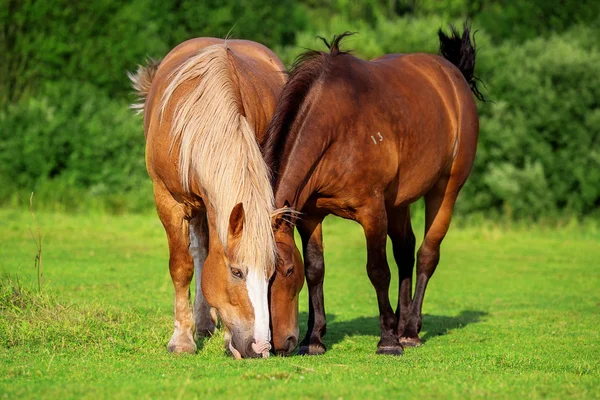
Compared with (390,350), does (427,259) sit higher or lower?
higher

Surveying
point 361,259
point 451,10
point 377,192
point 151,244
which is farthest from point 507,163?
point 377,192

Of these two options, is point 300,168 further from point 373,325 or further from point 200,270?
point 373,325

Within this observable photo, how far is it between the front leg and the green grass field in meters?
0.23

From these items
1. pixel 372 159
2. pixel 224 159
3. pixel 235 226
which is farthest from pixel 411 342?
pixel 224 159

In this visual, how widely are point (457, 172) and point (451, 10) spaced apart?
2849 cm

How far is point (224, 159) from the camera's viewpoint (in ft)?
23.1

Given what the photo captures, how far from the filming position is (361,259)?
17.9 m

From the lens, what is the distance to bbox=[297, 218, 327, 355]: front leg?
8.52m

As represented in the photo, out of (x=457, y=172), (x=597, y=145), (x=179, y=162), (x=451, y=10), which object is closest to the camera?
(x=179, y=162)

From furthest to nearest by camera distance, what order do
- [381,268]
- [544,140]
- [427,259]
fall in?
[544,140], [427,259], [381,268]

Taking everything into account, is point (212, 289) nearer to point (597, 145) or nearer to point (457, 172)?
point (457, 172)

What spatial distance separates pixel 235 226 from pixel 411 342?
2946 millimetres

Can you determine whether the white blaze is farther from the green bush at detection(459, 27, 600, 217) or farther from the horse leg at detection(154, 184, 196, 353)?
the green bush at detection(459, 27, 600, 217)

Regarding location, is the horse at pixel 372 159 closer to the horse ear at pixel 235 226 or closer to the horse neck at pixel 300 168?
the horse neck at pixel 300 168
